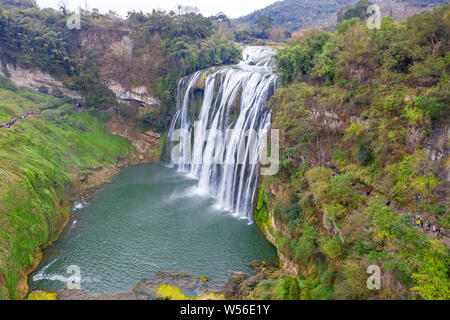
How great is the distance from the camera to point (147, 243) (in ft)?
64.4

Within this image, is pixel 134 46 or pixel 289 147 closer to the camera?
pixel 289 147

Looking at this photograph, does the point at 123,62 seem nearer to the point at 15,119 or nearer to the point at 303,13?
the point at 15,119

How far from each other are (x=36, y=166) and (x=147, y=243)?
10.7 metres

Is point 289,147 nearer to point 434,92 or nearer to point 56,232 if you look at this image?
point 434,92

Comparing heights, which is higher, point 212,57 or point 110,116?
point 212,57

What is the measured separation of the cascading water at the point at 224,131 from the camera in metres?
23.6

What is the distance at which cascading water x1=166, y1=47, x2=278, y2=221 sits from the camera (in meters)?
23.6

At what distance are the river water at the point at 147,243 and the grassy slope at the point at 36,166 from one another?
1447mm

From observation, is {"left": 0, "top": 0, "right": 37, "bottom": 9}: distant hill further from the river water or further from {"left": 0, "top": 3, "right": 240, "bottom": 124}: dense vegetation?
the river water

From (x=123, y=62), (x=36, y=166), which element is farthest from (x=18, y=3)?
(x=36, y=166)

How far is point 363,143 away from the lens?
1524 centimetres

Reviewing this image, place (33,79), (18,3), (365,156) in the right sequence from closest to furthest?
(365,156)
(33,79)
(18,3)
